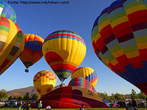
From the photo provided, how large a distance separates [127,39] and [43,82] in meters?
21.3

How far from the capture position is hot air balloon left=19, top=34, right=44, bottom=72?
80.8ft

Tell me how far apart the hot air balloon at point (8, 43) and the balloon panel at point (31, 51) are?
8890mm

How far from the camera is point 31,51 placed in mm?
24922

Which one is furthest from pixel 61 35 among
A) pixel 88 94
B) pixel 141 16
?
pixel 141 16

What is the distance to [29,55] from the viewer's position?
24766 millimetres

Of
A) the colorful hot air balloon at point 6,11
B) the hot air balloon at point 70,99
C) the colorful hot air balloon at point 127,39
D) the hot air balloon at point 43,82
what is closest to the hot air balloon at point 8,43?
the hot air balloon at point 70,99

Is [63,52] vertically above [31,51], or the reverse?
[31,51]

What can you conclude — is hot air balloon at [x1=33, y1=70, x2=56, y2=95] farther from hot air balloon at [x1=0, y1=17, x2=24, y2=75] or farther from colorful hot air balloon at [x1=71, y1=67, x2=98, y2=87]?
hot air balloon at [x1=0, y1=17, x2=24, y2=75]

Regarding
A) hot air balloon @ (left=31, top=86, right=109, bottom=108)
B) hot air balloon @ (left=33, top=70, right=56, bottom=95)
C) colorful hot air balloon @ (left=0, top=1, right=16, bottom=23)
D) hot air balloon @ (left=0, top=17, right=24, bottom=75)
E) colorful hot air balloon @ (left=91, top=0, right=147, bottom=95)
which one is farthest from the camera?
hot air balloon @ (left=33, top=70, right=56, bottom=95)

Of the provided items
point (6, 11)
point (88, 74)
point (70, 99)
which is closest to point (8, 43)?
point (70, 99)

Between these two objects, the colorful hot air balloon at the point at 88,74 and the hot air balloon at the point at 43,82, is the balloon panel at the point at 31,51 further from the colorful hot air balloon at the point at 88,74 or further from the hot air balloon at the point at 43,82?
the colorful hot air balloon at the point at 88,74

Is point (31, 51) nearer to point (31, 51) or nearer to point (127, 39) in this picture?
point (31, 51)

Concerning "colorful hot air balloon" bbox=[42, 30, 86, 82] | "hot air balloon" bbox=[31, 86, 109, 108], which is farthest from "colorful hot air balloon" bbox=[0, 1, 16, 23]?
"hot air balloon" bbox=[31, 86, 109, 108]

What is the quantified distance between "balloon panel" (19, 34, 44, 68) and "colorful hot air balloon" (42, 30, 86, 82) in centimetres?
501
